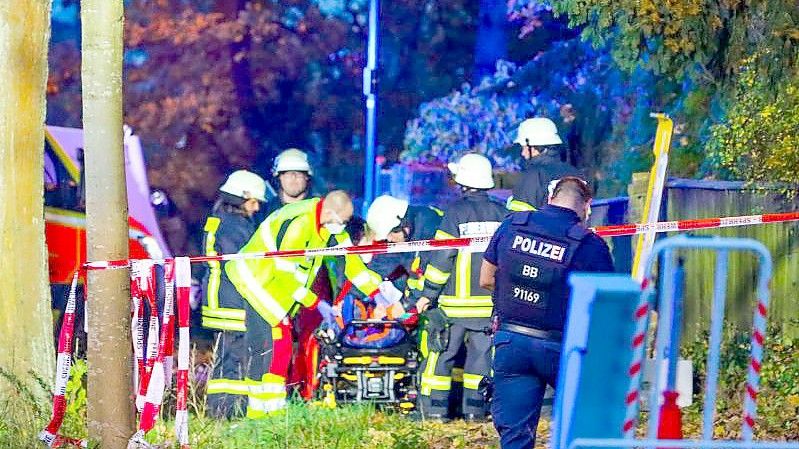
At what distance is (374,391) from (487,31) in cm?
435

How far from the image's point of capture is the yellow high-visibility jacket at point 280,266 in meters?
10.4

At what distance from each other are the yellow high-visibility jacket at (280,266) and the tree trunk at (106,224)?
2706mm

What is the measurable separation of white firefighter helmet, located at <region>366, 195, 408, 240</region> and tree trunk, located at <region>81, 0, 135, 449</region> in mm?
3469

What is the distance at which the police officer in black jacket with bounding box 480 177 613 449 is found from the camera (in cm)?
684

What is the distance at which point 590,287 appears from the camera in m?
4.79

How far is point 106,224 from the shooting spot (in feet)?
24.8

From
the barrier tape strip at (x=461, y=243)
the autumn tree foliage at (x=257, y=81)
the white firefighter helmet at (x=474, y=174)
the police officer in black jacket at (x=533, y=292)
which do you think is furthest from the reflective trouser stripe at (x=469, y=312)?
the police officer in black jacket at (x=533, y=292)

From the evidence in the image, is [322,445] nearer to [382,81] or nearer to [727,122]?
[727,122]

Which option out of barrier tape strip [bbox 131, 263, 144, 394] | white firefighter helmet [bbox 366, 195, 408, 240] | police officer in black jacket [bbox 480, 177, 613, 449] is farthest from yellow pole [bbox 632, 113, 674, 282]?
barrier tape strip [bbox 131, 263, 144, 394]

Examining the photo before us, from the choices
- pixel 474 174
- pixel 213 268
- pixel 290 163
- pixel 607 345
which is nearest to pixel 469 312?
pixel 474 174

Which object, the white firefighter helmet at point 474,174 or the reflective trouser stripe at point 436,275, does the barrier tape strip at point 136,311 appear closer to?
the reflective trouser stripe at point 436,275

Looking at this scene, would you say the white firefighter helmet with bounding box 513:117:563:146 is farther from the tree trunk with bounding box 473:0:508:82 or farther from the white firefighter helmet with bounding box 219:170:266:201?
the tree trunk with bounding box 473:0:508:82

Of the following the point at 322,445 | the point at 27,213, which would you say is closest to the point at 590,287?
the point at 322,445

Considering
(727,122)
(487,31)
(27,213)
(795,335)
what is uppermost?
(487,31)
